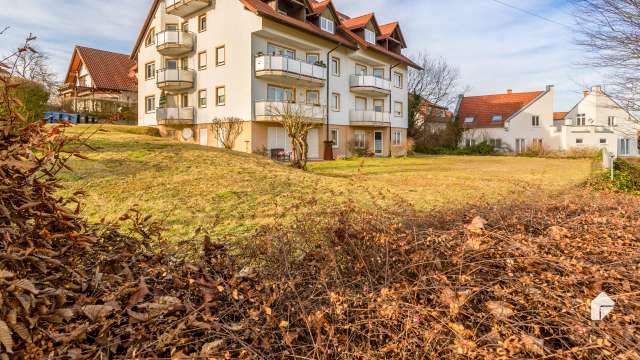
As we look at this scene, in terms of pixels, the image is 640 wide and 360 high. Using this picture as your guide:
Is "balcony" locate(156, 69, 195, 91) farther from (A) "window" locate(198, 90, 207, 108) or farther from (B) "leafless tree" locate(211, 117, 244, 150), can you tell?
(B) "leafless tree" locate(211, 117, 244, 150)

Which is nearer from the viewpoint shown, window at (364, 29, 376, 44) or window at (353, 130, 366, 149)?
window at (353, 130, 366, 149)

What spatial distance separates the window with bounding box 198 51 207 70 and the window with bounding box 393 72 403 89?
1833cm

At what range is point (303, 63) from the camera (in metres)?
27.3

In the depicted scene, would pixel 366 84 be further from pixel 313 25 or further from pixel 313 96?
pixel 313 25

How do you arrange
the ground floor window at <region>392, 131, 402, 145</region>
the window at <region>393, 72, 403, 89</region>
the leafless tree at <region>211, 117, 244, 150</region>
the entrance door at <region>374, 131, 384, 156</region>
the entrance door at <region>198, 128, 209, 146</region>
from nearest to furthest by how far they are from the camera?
the leafless tree at <region>211, 117, 244, 150</region> → the entrance door at <region>198, 128, 209, 146</region> → the entrance door at <region>374, 131, 384, 156</region> → the ground floor window at <region>392, 131, 402, 145</region> → the window at <region>393, 72, 403, 89</region>

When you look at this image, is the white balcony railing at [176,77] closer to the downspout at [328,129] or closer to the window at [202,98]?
the window at [202,98]

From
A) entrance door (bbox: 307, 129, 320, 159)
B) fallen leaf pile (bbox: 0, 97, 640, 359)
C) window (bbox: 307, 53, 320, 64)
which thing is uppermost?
window (bbox: 307, 53, 320, 64)

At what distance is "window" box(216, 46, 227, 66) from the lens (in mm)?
27234

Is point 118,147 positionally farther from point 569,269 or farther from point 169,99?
point 169,99

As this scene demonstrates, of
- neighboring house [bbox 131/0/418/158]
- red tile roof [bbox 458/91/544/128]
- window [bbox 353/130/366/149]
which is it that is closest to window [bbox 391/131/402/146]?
neighboring house [bbox 131/0/418/158]

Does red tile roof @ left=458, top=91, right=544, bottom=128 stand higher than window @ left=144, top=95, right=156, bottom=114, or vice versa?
red tile roof @ left=458, top=91, right=544, bottom=128

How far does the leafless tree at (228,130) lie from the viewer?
26047mm

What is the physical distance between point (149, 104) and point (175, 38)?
6.77 meters

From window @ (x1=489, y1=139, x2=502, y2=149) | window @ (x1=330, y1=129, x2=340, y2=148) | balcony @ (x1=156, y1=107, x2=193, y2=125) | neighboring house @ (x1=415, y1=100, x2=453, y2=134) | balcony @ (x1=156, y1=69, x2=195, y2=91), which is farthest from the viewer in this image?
window @ (x1=489, y1=139, x2=502, y2=149)
